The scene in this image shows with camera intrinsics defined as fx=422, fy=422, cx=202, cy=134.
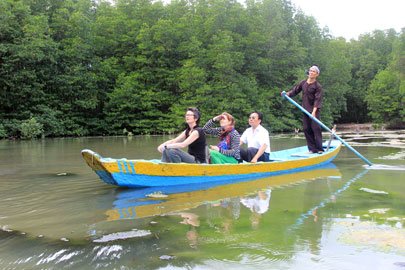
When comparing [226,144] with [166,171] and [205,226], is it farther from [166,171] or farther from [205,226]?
[205,226]

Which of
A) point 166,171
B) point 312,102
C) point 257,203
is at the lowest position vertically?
point 257,203

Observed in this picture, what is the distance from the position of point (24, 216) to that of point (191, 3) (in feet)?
110

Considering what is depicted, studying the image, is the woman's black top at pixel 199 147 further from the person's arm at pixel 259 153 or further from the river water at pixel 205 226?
the person's arm at pixel 259 153

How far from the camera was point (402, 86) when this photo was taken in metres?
34.9

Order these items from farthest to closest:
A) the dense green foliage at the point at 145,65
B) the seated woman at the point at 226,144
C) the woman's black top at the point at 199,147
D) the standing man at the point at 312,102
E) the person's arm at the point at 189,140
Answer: the dense green foliage at the point at 145,65
the standing man at the point at 312,102
the seated woman at the point at 226,144
the woman's black top at the point at 199,147
the person's arm at the point at 189,140

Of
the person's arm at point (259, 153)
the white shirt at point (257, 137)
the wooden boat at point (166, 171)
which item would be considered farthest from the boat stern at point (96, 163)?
the white shirt at point (257, 137)

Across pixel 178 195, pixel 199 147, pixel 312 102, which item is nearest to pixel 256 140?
pixel 199 147

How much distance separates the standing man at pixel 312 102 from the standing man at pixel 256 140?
1.83m

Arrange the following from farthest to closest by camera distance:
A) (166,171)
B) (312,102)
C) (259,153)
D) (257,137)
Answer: (312,102)
(257,137)
(259,153)
(166,171)

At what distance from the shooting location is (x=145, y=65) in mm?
29797

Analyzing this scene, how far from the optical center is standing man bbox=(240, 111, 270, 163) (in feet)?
24.5

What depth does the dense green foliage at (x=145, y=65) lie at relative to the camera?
933 inches

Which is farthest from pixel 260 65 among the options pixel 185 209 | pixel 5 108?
pixel 185 209

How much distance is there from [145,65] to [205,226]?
87.9ft
